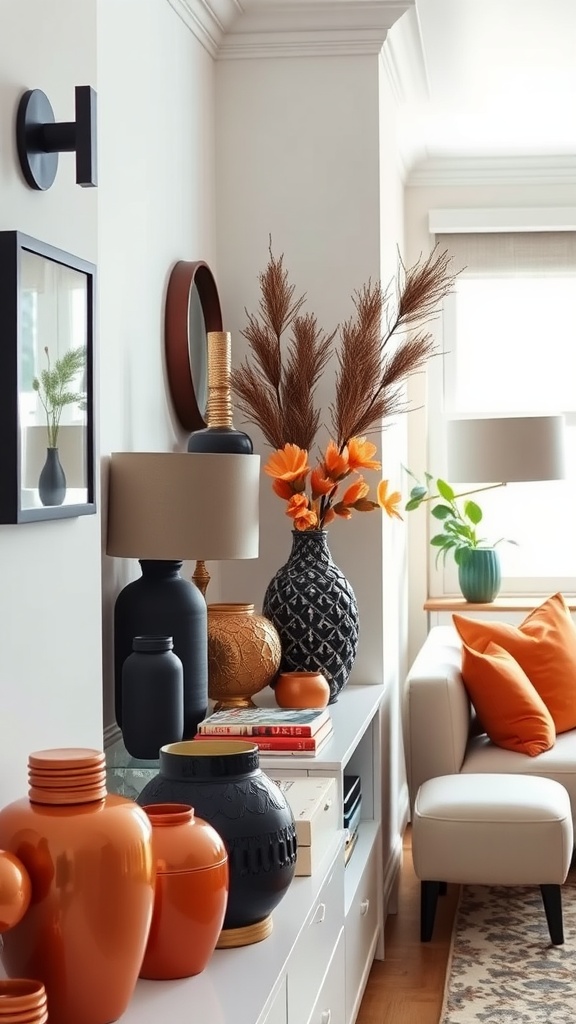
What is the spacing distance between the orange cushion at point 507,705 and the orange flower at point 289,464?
3.70ft

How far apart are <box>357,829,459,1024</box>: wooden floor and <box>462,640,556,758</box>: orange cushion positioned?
0.56m

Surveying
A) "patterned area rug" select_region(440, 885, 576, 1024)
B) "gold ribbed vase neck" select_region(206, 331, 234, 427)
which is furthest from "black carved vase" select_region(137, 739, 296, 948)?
"patterned area rug" select_region(440, 885, 576, 1024)

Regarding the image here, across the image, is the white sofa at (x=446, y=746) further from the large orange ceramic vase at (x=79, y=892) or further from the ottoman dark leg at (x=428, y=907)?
the large orange ceramic vase at (x=79, y=892)

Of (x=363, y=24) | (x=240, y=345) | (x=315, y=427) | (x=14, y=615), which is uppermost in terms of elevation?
(x=363, y=24)

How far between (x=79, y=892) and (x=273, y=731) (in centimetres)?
137

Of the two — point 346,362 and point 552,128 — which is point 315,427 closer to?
point 346,362

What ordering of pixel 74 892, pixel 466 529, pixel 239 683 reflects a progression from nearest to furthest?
pixel 74 892
pixel 239 683
pixel 466 529

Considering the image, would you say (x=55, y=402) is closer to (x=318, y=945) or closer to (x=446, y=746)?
(x=318, y=945)

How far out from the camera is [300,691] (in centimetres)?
289

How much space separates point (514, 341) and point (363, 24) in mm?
2076

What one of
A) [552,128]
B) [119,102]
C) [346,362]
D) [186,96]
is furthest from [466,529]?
[119,102]

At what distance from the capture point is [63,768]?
4.33 feet

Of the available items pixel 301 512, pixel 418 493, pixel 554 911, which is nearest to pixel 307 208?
pixel 301 512

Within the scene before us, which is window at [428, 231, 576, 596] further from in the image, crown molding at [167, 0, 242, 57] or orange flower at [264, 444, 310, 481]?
orange flower at [264, 444, 310, 481]
